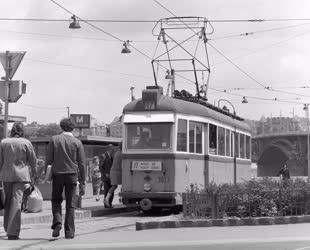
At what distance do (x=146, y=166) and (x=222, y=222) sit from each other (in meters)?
4.25

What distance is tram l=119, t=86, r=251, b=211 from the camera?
16.9m

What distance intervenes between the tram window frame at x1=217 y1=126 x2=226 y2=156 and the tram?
44.4 inches

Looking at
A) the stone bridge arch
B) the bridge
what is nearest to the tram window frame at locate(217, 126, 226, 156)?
the bridge

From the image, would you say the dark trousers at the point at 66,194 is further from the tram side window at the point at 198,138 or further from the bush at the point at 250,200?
the tram side window at the point at 198,138

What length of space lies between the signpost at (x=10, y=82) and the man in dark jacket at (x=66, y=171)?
135 inches

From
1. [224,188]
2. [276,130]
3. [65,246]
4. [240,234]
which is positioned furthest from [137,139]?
[276,130]

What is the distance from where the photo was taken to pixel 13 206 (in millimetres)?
10633

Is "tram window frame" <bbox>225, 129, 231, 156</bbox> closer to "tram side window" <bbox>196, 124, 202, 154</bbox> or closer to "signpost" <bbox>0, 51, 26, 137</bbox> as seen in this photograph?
"tram side window" <bbox>196, 124, 202, 154</bbox>

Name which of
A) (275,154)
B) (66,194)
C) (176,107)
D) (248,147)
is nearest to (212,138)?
(176,107)

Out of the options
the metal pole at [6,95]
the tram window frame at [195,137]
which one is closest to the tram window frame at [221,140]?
the tram window frame at [195,137]

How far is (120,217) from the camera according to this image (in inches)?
677

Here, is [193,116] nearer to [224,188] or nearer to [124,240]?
[224,188]

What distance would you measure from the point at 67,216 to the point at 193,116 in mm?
7832

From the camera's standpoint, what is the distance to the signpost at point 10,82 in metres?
13.9
